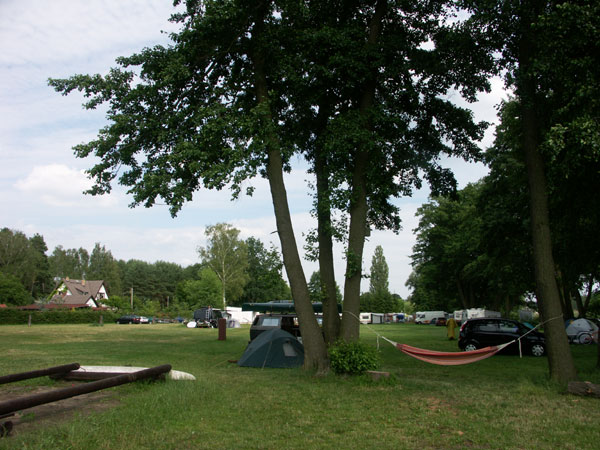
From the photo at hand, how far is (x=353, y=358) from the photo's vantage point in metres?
11.0

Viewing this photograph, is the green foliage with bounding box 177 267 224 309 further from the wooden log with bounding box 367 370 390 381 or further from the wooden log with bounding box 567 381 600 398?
the wooden log with bounding box 567 381 600 398

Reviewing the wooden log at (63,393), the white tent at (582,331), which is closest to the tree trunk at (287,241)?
the wooden log at (63,393)

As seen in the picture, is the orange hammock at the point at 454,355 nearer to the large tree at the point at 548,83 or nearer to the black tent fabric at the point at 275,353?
the large tree at the point at 548,83

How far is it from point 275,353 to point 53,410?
23.8 ft

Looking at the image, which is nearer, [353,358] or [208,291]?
[353,358]

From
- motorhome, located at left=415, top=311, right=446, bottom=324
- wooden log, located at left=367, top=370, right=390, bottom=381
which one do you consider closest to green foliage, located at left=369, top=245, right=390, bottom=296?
motorhome, located at left=415, top=311, right=446, bottom=324

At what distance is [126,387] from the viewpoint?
9.35 meters

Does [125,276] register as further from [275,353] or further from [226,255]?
[275,353]

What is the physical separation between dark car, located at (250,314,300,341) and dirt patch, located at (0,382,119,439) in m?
10.5

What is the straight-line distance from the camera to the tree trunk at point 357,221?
12.2 meters

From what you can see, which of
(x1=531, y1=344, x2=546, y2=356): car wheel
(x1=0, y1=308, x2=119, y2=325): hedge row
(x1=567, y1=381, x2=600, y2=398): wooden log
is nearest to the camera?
(x1=567, y1=381, x2=600, y2=398): wooden log

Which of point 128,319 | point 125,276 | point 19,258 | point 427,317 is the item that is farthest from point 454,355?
→ point 125,276

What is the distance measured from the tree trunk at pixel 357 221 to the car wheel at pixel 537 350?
10.3 metres

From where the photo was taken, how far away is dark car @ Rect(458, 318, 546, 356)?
19000 mm
